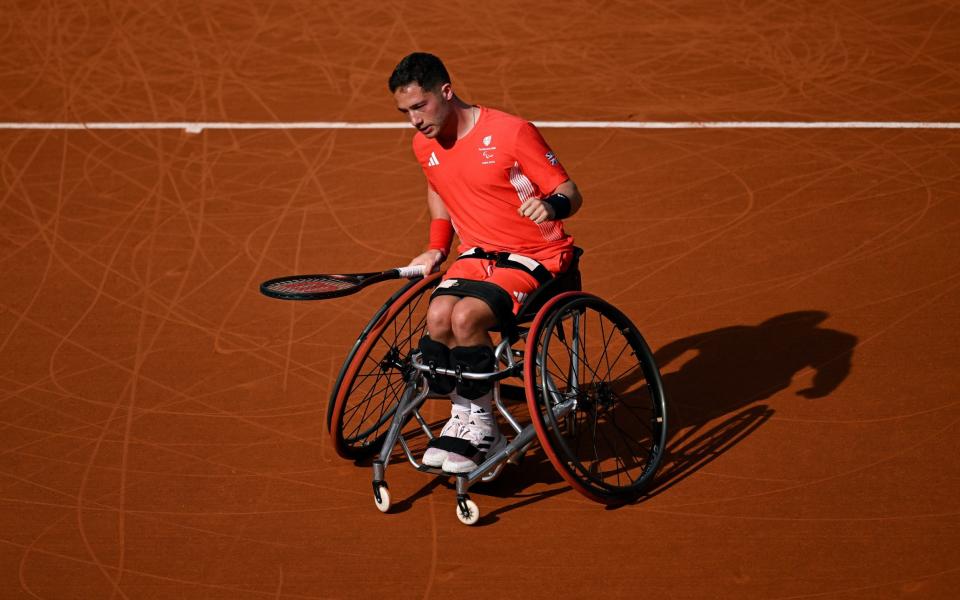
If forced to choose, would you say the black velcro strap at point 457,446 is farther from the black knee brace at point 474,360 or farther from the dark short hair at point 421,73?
the dark short hair at point 421,73

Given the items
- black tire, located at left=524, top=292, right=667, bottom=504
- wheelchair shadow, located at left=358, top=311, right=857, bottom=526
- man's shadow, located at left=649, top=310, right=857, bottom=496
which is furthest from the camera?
man's shadow, located at left=649, top=310, right=857, bottom=496

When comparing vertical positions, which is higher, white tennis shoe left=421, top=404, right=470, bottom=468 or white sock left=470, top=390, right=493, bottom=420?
white sock left=470, top=390, right=493, bottom=420

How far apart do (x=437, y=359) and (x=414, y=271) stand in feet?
1.69

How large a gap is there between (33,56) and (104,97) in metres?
1.28

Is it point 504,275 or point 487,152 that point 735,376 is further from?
point 487,152

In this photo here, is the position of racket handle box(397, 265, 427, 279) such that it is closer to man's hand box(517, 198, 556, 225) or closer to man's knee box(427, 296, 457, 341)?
man's knee box(427, 296, 457, 341)

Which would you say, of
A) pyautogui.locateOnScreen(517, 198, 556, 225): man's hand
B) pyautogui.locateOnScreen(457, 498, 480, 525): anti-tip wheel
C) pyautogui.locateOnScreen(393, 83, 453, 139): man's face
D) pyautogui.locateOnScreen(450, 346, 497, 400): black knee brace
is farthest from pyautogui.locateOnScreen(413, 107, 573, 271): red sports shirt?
pyautogui.locateOnScreen(457, 498, 480, 525): anti-tip wheel

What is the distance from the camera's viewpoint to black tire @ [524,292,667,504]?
17.4ft

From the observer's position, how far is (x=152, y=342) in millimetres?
7453

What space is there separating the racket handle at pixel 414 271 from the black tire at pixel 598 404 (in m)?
0.63

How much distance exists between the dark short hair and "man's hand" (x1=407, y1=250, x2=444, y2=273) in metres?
0.80

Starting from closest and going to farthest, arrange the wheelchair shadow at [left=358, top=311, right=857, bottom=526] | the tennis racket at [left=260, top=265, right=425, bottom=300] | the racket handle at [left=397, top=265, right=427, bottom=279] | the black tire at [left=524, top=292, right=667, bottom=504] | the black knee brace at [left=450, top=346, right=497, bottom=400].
Answer: the black tire at [left=524, top=292, right=667, bottom=504] → the black knee brace at [left=450, top=346, right=497, bottom=400] → the tennis racket at [left=260, top=265, right=425, bottom=300] → the racket handle at [left=397, top=265, right=427, bottom=279] → the wheelchair shadow at [left=358, top=311, right=857, bottom=526]

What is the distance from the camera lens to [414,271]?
592 cm

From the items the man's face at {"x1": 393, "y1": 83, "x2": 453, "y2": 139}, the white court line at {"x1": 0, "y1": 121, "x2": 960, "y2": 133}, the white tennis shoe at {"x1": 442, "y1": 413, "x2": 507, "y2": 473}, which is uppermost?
the man's face at {"x1": 393, "y1": 83, "x2": 453, "y2": 139}
